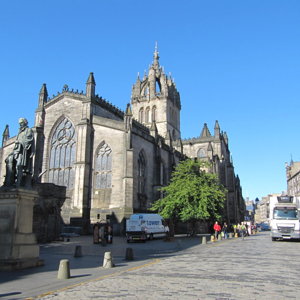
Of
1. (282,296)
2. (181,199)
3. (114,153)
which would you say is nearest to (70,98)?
(114,153)

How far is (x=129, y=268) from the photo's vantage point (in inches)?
443

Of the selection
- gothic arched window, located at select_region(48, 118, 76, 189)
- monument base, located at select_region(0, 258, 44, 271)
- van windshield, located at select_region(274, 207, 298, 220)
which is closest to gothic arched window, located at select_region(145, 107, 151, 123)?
gothic arched window, located at select_region(48, 118, 76, 189)

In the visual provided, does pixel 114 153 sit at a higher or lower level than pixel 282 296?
higher

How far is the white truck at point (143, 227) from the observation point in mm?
26906

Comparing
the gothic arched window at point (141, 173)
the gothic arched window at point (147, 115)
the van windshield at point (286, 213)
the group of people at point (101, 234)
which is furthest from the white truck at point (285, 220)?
the gothic arched window at point (147, 115)

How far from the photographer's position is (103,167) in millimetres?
37594

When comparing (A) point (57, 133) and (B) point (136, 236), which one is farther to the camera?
(A) point (57, 133)

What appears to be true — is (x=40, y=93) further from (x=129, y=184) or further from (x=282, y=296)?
(x=282, y=296)

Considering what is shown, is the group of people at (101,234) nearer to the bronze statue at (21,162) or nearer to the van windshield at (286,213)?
the bronze statue at (21,162)

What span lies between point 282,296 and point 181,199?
2778 centimetres

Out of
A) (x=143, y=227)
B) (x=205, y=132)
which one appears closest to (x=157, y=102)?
(x=205, y=132)

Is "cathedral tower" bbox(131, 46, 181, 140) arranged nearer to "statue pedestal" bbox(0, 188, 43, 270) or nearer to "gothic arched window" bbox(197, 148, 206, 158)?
"gothic arched window" bbox(197, 148, 206, 158)

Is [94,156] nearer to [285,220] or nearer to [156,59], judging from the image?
[285,220]

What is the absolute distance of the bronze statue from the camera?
37.1ft
